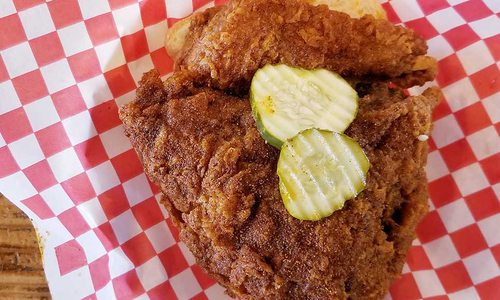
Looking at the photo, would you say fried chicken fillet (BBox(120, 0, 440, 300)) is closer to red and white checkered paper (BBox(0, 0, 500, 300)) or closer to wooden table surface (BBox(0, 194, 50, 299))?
red and white checkered paper (BBox(0, 0, 500, 300))

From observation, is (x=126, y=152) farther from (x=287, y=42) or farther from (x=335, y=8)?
(x=335, y=8)

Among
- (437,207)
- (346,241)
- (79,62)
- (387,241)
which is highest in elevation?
(79,62)

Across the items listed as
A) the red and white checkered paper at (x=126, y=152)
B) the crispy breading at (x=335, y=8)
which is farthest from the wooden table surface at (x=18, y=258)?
the crispy breading at (x=335, y=8)

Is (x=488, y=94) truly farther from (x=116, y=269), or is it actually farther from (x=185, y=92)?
(x=116, y=269)

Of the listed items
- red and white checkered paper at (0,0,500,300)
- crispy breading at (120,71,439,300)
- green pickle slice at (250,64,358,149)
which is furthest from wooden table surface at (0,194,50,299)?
green pickle slice at (250,64,358,149)

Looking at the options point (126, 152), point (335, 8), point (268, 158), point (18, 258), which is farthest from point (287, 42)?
point (18, 258)

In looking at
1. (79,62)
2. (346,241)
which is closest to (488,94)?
(346,241)
